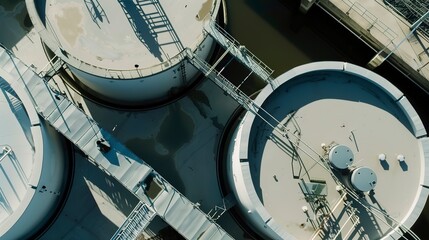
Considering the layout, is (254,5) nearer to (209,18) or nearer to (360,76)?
(209,18)

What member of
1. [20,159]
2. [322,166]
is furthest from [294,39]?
[20,159]

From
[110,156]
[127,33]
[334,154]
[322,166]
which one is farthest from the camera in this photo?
[127,33]

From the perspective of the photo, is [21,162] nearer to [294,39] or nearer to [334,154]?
[334,154]

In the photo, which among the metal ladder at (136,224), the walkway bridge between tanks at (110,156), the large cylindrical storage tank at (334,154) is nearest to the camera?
the large cylindrical storage tank at (334,154)

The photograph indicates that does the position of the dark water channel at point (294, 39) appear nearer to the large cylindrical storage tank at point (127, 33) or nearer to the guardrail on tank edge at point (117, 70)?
the large cylindrical storage tank at point (127, 33)

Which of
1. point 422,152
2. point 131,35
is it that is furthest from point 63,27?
point 422,152

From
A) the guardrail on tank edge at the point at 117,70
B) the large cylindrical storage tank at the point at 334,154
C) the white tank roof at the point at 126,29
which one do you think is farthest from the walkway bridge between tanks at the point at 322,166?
the white tank roof at the point at 126,29

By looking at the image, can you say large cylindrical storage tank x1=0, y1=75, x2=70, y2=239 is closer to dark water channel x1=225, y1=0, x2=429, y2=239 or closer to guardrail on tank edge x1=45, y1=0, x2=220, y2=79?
guardrail on tank edge x1=45, y1=0, x2=220, y2=79
